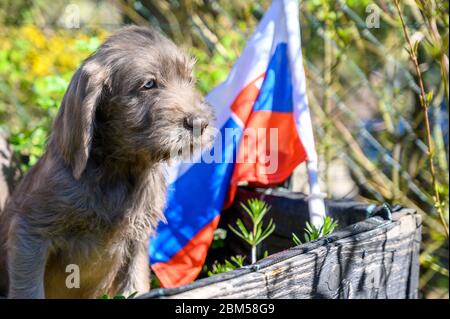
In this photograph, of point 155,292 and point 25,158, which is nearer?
point 155,292

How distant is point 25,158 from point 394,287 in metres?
2.66

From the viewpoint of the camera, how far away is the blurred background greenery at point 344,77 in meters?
4.82

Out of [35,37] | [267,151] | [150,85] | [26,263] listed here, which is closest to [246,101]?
[267,151]

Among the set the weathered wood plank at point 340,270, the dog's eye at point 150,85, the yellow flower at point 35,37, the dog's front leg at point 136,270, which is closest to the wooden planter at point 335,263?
the weathered wood plank at point 340,270

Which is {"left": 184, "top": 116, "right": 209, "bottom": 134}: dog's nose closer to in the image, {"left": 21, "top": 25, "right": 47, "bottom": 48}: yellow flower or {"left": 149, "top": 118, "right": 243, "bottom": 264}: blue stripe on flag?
{"left": 149, "top": 118, "right": 243, "bottom": 264}: blue stripe on flag

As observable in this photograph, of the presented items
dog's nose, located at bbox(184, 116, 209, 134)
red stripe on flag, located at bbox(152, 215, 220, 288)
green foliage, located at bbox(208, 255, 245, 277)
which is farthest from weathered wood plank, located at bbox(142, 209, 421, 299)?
red stripe on flag, located at bbox(152, 215, 220, 288)

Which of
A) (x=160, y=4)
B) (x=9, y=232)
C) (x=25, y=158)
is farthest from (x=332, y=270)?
(x=160, y=4)

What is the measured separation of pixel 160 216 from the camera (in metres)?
3.73

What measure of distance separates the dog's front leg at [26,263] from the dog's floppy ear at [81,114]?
378mm

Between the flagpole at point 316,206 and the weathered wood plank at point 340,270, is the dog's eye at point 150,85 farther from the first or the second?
the weathered wood plank at point 340,270

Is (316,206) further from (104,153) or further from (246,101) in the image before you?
(104,153)

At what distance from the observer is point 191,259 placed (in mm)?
4012

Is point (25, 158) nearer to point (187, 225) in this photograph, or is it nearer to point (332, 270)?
point (187, 225)
